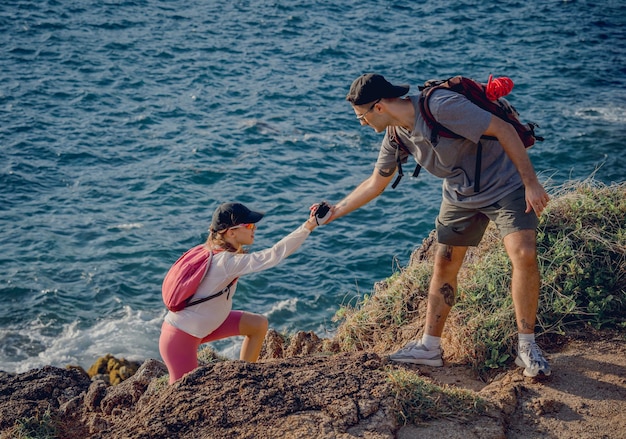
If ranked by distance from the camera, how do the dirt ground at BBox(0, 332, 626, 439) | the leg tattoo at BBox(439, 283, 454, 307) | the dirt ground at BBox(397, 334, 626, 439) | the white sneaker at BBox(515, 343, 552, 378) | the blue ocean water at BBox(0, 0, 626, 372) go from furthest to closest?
the blue ocean water at BBox(0, 0, 626, 372) → the leg tattoo at BBox(439, 283, 454, 307) → the white sneaker at BBox(515, 343, 552, 378) → the dirt ground at BBox(397, 334, 626, 439) → the dirt ground at BBox(0, 332, 626, 439)

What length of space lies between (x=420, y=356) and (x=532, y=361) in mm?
923

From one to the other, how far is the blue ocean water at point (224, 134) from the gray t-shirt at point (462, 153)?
12.1ft

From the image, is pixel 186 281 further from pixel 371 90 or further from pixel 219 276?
pixel 371 90

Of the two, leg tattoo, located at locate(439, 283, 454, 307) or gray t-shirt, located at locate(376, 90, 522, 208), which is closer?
gray t-shirt, located at locate(376, 90, 522, 208)

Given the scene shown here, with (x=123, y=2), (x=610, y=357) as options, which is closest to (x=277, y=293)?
(x=610, y=357)

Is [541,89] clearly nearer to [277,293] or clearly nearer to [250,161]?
[250,161]

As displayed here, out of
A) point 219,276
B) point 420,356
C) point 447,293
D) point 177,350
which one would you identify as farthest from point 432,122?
point 177,350

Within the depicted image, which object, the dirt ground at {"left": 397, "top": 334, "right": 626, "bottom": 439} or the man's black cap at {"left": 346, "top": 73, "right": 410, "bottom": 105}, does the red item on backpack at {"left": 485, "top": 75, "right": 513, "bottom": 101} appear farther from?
the dirt ground at {"left": 397, "top": 334, "right": 626, "bottom": 439}

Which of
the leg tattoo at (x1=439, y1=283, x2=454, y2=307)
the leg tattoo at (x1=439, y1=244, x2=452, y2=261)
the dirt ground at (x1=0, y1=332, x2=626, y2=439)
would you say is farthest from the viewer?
the leg tattoo at (x1=439, y1=283, x2=454, y2=307)

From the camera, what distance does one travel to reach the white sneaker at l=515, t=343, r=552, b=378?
5.60 m

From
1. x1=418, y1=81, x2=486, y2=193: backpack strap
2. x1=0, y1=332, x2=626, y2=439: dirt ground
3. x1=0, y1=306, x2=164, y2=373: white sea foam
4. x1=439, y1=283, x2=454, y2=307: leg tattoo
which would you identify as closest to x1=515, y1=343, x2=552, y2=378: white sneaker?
x1=0, y1=332, x2=626, y2=439: dirt ground

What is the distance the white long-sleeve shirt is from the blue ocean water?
10.6 feet

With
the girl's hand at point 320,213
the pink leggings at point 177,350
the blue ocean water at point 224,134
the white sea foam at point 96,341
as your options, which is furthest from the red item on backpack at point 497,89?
the white sea foam at point 96,341

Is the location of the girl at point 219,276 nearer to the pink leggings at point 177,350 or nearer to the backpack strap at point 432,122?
the pink leggings at point 177,350
